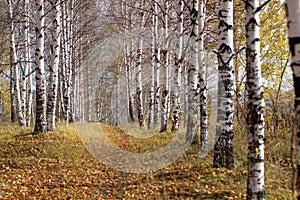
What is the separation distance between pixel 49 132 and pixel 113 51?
16719 mm

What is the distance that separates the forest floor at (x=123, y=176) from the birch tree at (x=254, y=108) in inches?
21.9

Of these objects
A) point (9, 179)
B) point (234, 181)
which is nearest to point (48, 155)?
point (9, 179)

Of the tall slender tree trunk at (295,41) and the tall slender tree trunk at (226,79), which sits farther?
the tall slender tree trunk at (226,79)

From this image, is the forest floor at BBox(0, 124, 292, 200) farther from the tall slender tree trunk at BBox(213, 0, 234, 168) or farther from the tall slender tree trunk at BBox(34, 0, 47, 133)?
the tall slender tree trunk at BBox(34, 0, 47, 133)

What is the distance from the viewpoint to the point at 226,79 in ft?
21.4

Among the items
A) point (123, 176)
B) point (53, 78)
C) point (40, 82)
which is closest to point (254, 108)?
point (123, 176)

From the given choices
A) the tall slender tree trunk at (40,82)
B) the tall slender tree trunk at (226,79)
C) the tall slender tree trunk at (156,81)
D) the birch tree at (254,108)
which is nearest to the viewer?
the birch tree at (254,108)

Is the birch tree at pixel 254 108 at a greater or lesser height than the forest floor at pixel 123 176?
greater

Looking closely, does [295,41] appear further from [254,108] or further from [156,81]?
[156,81]

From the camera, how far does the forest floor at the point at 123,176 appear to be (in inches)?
217

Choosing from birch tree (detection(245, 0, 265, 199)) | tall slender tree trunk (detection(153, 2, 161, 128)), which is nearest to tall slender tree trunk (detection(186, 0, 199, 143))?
tall slender tree trunk (detection(153, 2, 161, 128))

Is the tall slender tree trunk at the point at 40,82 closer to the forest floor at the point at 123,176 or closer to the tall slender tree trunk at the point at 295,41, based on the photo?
the forest floor at the point at 123,176

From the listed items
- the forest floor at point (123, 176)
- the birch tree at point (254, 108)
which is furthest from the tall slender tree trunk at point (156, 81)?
the birch tree at point (254, 108)

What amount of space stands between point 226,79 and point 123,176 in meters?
3.35
